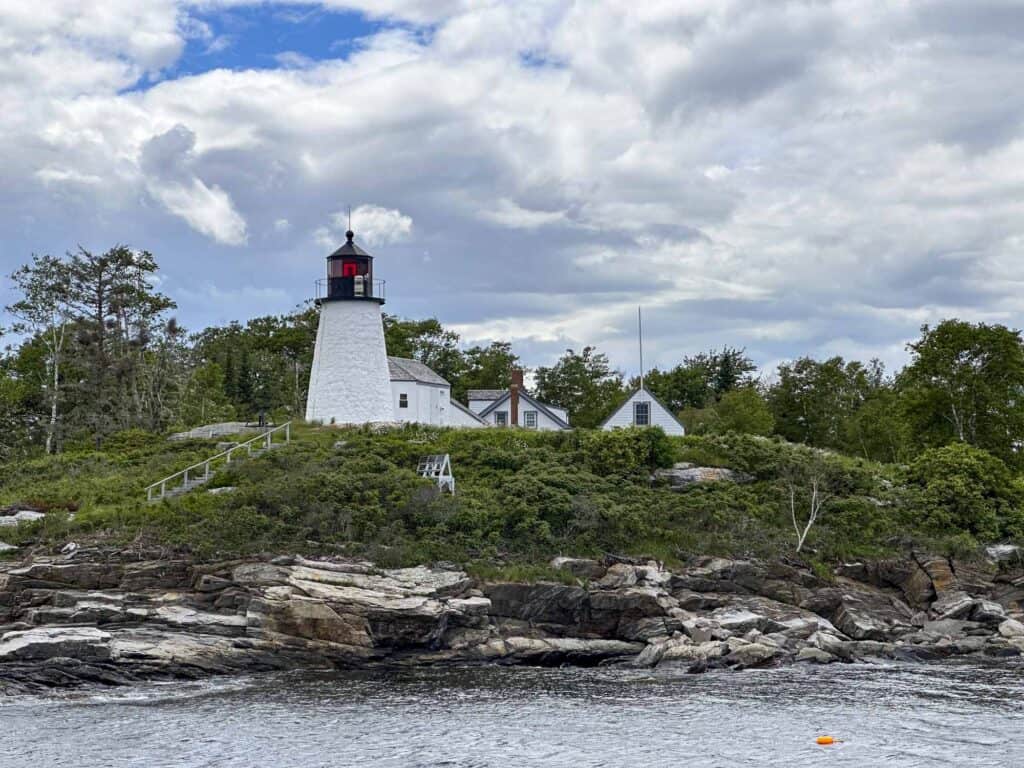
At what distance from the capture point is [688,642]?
3369 centimetres

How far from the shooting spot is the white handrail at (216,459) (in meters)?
42.4

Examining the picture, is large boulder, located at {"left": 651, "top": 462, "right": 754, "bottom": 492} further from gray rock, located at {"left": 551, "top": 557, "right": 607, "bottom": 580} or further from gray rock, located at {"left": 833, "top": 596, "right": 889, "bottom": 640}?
gray rock, located at {"left": 833, "top": 596, "right": 889, "bottom": 640}

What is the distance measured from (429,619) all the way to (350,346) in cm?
2185

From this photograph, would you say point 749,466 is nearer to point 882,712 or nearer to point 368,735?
point 882,712

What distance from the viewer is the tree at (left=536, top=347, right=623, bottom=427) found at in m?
81.8

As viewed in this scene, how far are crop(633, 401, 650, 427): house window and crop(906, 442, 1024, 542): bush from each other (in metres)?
16.2

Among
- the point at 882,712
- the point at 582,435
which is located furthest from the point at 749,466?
the point at 882,712

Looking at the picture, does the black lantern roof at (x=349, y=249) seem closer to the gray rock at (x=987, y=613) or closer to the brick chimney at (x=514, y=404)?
the brick chimney at (x=514, y=404)

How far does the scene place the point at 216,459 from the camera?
46750mm

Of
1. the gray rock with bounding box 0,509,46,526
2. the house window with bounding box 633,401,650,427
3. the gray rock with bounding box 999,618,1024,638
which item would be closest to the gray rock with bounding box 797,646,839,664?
the gray rock with bounding box 999,618,1024,638

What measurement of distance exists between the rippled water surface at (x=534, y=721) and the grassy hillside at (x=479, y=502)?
824cm

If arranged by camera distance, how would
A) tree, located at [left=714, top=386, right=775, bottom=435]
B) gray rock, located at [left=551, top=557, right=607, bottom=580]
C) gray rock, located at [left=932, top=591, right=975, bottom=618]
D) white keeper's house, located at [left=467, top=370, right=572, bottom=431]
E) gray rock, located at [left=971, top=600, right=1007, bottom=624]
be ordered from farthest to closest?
tree, located at [left=714, top=386, right=775, bottom=435] → white keeper's house, located at [left=467, top=370, right=572, bottom=431] → gray rock, located at [left=932, top=591, right=975, bottom=618] → gray rock, located at [left=551, top=557, right=607, bottom=580] → gray rock, located at [left=971, top=600, right=1007, bottom=624]

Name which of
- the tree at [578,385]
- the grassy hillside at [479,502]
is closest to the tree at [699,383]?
the tree at [578,385]

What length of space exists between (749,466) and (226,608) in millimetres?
23400
